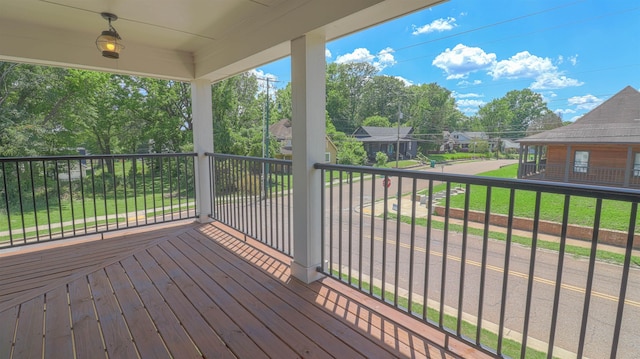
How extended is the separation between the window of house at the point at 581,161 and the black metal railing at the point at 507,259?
0.49 meters

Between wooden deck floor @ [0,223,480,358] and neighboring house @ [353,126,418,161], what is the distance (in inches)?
166

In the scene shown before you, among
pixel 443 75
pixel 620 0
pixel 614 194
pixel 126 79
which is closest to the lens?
pixel 614 194

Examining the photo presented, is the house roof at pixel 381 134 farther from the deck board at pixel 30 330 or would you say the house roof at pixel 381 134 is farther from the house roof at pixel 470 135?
the deck board at pixel 30 330

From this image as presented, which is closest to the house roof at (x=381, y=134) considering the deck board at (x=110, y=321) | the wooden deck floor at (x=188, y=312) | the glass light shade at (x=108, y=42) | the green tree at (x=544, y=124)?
the green tree at (x=544, y=124)

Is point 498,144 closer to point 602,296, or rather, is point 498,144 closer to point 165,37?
point 602,296

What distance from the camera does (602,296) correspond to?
13.2 ft

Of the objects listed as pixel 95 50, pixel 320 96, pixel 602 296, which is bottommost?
pixel 602 296

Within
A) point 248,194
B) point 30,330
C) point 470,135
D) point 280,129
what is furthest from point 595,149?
point 280,129

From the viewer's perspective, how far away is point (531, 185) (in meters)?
1.23

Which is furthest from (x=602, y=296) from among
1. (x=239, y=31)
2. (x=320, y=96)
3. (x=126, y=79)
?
(x=126, y=79)

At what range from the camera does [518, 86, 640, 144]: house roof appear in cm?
265

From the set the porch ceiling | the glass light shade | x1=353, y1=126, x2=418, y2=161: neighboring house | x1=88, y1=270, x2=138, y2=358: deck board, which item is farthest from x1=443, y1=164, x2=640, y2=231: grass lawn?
x1=353, y1=126, x2=418, y2=161: neighboring house

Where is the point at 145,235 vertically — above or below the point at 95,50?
below

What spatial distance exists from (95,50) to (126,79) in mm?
12560
